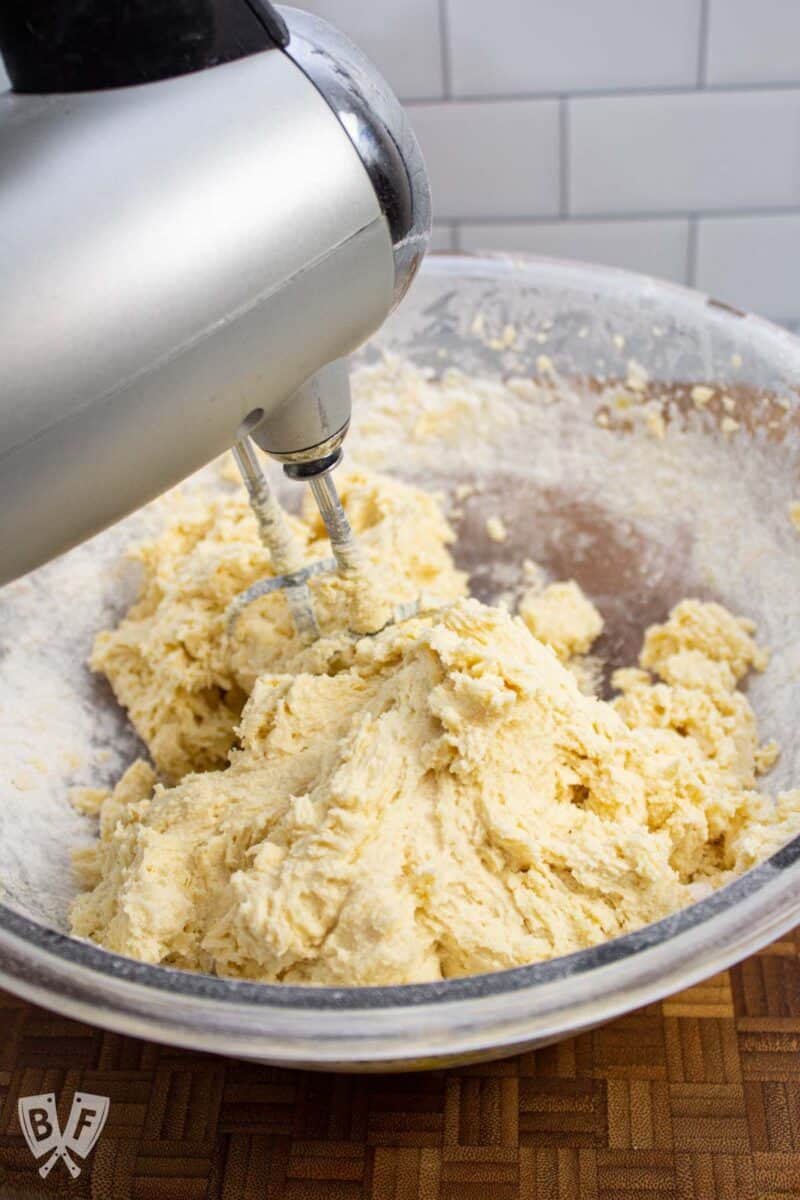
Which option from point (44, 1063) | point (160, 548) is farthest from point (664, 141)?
point (44, 1063)

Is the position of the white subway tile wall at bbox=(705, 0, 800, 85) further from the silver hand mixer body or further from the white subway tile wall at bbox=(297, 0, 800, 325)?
the silver hand mixer body

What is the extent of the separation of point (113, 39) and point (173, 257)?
0.38 ft

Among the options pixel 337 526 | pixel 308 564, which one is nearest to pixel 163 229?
pixel 337 526

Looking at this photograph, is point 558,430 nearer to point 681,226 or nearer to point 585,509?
point 585,509

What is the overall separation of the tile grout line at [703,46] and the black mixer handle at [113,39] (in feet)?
3.42

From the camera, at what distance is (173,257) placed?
52cm

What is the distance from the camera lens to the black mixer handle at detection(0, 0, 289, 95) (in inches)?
20.3

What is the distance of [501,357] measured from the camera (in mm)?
1153

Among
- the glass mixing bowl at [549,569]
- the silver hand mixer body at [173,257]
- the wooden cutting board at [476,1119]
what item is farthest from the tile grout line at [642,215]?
the wooden cutting board at [476,1119]

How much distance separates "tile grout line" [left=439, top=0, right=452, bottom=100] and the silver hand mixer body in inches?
35.6

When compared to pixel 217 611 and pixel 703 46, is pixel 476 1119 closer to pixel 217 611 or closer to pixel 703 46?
pixel 217 611

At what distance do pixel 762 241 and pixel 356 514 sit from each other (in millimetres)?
901

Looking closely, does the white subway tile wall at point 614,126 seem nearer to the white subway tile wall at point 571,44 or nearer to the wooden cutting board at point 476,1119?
the white subway tile wall at point 571,44

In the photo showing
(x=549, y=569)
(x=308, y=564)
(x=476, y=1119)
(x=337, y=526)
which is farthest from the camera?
(x=549, y=569)
